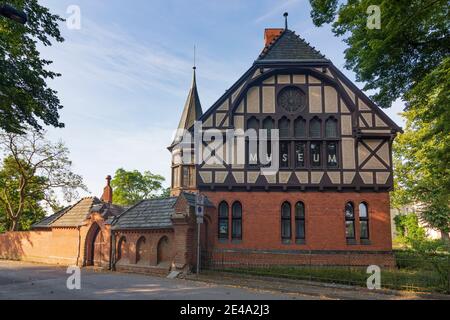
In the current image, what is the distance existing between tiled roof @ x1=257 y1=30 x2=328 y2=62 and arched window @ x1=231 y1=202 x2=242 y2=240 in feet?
27.1

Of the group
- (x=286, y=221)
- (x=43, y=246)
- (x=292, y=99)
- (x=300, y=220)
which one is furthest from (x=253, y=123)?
(x=43, y=246)

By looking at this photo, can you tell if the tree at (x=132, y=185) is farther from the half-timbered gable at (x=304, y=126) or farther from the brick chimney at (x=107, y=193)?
Answer: the half-timbered gable at (x=304, y=126)

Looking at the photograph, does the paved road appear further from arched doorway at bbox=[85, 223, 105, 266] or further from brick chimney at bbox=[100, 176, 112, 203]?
brick chimney at bbox=[100, 176, 112, 203]

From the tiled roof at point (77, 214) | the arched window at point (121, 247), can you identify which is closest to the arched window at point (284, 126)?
the arched window at point (121, 247)

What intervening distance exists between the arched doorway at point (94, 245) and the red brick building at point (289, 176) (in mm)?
414

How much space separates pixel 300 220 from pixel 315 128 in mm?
5098

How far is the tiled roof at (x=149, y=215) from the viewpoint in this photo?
18.1 metres

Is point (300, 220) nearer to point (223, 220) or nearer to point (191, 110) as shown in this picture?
point (223, 220)

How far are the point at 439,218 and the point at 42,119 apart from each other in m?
30.7

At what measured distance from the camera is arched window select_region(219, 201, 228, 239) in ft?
65.2

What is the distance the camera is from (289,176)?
19.8 m

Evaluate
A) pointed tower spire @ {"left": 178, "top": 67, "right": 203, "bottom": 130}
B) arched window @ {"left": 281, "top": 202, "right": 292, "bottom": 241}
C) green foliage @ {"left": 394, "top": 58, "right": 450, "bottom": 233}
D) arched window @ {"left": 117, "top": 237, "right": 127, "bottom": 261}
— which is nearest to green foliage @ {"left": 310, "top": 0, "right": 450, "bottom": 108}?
green foliage @ {"left": 394, "top": 58, "right": 450, "bottom": 233}

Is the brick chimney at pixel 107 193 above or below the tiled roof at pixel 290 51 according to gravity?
below
